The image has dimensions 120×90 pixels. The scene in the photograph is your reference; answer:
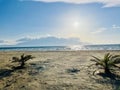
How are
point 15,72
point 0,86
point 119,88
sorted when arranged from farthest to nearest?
point 15,72, point 0,86, point 119,88

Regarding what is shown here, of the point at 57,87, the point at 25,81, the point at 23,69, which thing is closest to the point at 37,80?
the point at 25,81

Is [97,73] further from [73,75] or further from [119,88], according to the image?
[119,88]

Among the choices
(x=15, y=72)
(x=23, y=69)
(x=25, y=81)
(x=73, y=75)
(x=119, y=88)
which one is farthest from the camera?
(x=23, y=69)

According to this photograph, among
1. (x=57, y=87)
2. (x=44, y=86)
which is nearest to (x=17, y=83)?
(x=44, y=86)

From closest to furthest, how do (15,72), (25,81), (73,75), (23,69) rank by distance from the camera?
(25,81), (73,75), (15,72), (23,69)

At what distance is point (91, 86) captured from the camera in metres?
9.41

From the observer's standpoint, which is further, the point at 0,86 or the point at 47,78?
the point at 47,78

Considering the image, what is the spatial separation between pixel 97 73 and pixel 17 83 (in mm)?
4702

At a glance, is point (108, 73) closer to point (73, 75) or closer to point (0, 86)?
point (73, 75)

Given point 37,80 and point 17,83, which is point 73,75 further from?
point 17,83

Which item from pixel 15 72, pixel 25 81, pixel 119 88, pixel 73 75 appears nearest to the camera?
pixel 119 88

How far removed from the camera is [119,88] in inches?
357

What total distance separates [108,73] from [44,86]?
4252 millimetres

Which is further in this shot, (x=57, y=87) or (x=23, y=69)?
(x=23, y=69)
